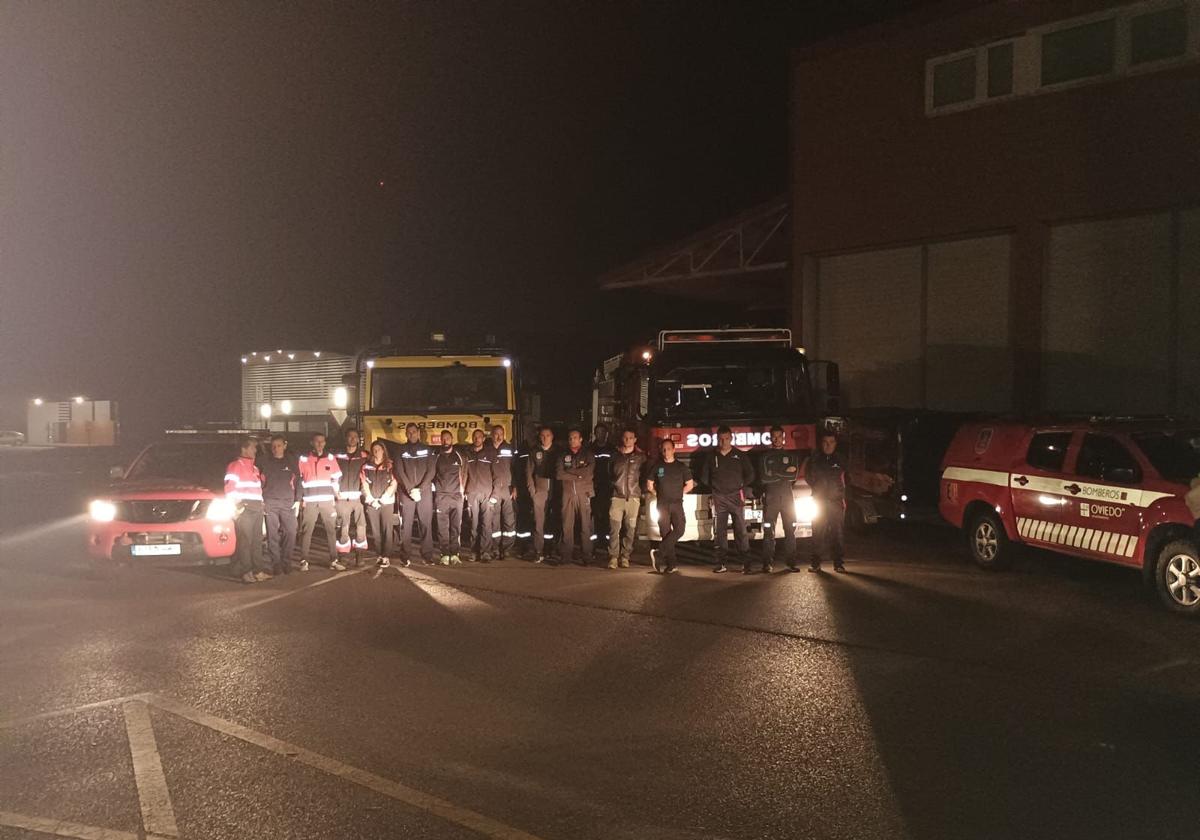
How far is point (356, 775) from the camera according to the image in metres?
5.48

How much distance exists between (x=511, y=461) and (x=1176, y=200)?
13392 millimetres

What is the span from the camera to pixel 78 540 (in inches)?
650

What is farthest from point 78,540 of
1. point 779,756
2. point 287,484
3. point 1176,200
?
point 1176,200

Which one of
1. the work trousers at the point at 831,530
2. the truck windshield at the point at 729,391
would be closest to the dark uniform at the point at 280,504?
the truck windshield at the point at 729,391

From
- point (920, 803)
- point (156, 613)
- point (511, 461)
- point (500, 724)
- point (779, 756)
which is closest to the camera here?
point (920, 803)

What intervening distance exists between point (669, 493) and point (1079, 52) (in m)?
13.7

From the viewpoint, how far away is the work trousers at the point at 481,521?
43.2 feet

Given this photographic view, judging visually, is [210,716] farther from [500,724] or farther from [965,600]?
[965,600]

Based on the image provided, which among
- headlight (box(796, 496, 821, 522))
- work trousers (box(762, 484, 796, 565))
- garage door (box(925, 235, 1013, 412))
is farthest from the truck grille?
garage door (box(925, 235, 1013, 412))

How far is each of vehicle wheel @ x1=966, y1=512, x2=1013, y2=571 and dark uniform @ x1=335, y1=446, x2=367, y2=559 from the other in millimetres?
7675

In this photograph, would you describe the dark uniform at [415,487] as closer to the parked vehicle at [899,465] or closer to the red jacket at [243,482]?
the red jacket at [243,482]

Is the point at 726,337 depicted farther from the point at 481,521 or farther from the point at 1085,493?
the point at 1085,493

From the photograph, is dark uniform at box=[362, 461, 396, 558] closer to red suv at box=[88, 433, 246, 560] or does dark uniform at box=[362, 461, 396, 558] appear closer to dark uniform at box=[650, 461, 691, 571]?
red suv at box=[88, 433, 246, 560]

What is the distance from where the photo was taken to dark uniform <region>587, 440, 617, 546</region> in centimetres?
1305
